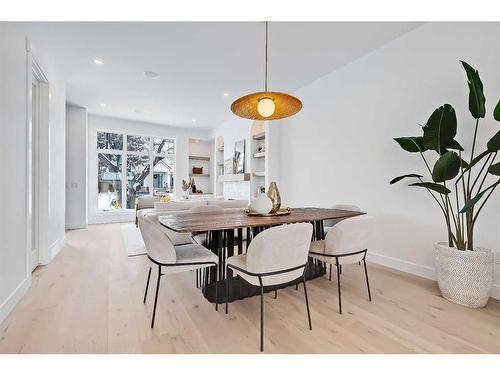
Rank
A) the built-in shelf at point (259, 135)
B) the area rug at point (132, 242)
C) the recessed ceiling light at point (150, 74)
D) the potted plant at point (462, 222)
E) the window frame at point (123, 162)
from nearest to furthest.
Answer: the potted plant at point (462, 222) → the area rug at point (132, 242) → the recessed ceiling light at point (150, 74) → the built-in shelf at point (259, 135) → the window frame at point (123, 162)

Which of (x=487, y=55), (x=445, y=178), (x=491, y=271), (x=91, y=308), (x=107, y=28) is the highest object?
(x=107, y=28)

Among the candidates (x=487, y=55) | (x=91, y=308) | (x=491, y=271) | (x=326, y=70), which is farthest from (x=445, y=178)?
(x=91, y=308)

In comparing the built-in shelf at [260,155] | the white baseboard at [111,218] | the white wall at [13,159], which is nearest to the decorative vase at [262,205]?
the white wall at [13,159]

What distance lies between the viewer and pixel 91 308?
1.96m

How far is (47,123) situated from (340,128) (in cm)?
391

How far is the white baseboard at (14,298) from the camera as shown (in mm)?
1782

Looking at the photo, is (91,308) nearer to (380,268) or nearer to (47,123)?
(47,123)

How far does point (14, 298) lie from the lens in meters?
1.97

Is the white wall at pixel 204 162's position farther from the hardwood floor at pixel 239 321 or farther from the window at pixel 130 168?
the hardwood floor at pixel 239 321

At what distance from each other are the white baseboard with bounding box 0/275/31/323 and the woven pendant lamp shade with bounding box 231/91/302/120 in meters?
2.42

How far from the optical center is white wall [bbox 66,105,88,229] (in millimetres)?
5301

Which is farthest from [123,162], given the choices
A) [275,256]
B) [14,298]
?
[275,256]

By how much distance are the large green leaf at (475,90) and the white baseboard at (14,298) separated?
3927 millimetres

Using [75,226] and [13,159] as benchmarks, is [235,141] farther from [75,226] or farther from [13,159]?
[13,159]
